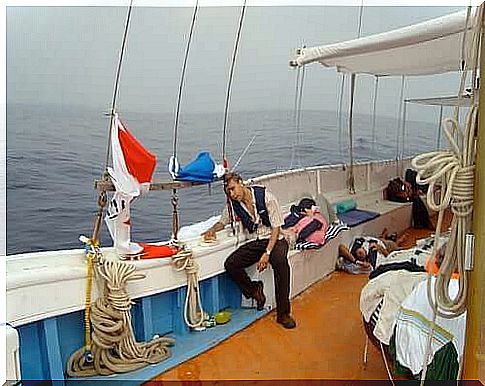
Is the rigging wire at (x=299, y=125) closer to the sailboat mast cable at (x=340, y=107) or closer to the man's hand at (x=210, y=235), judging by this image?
the sailboat mast cable at (x=340, y=107)

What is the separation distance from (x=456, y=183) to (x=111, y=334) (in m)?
1.86

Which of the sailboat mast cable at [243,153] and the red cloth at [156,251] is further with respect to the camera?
the sailboat mast cable at [243,153]

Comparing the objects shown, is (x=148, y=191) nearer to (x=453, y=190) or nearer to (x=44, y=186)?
(x=44, y=186)

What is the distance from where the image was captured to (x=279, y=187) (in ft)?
14.3

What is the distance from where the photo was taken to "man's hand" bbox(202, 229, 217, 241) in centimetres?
317

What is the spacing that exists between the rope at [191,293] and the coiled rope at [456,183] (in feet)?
6.62

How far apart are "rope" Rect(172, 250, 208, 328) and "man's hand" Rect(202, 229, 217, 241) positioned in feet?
0.98

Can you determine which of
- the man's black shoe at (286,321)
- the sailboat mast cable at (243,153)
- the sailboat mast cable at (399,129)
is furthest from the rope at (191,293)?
the sailboat mast cable at (399,129)

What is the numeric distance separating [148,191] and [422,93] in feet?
14.0

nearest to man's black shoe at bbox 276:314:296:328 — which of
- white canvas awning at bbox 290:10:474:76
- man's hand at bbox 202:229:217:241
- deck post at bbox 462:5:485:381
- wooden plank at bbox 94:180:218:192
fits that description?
man's hand at bbox 202:229:217:241

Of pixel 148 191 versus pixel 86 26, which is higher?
pixel 86 26

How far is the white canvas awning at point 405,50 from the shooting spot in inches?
86.6

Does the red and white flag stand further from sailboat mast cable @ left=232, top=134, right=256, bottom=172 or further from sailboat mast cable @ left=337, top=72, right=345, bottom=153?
sailboat mast cable @ left=337, top=72, right=345, bottom=153

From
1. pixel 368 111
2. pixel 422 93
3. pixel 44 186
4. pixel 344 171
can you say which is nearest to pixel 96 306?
pixel 44 186
